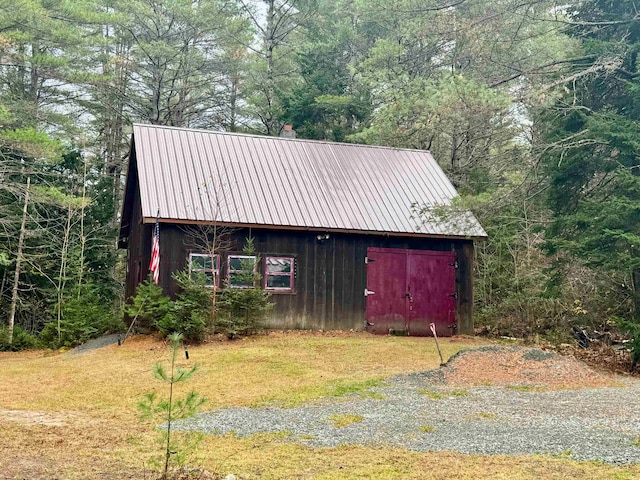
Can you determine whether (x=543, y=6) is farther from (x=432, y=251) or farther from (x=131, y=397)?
(x=131, y=397)

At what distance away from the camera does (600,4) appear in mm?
13055

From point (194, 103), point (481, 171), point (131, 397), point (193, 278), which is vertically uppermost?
point (194, 103)

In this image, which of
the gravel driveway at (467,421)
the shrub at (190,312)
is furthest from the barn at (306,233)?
the gravel driveway at (467,421)

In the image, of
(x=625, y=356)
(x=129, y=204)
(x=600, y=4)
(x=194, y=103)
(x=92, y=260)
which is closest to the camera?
(x=625, y=356)

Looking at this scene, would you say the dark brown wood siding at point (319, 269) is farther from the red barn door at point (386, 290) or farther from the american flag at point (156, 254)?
the american flag at point (156, 254)

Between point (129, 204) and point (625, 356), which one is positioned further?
point (129, 204)

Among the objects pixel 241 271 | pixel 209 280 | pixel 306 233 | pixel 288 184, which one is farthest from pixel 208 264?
pixel 288 184

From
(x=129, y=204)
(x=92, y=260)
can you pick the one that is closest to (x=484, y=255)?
(x=129, y=204)

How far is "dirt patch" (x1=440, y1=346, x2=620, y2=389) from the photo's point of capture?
9.49 meters

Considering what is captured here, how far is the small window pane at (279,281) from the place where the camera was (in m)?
15.6

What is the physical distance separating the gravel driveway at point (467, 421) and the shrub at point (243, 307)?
219 inches

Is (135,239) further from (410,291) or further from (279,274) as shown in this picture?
(410,291)

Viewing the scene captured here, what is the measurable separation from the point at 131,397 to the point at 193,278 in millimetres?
5701

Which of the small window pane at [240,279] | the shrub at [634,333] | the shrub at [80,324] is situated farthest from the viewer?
the shrub at [80,324]
